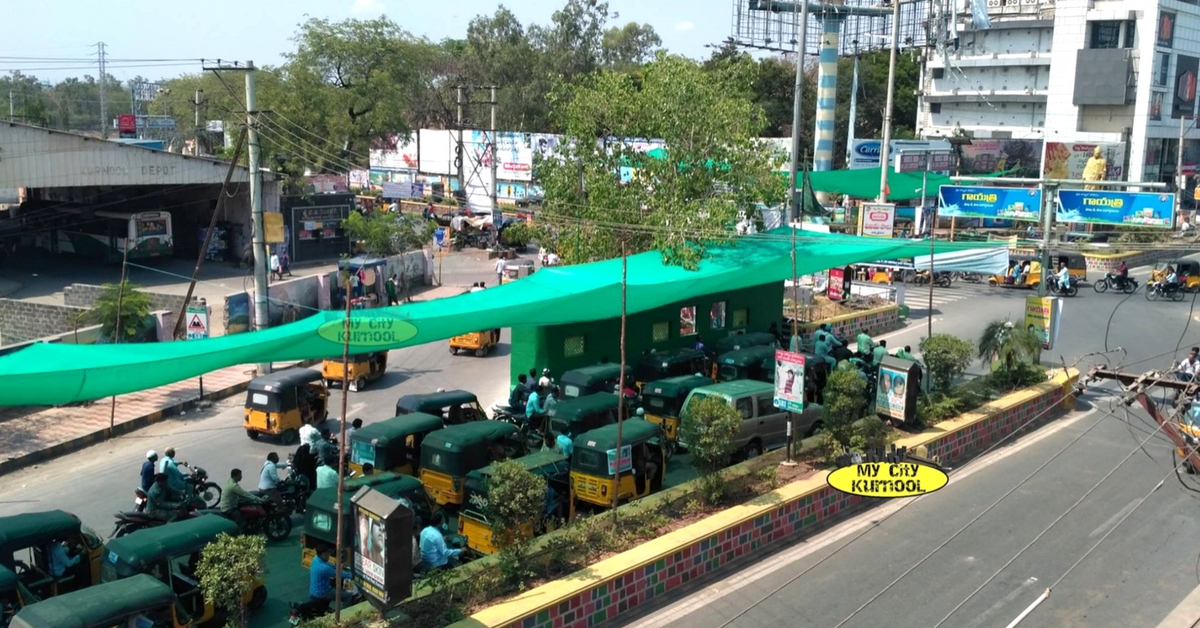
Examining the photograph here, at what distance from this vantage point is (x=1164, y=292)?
115 ft

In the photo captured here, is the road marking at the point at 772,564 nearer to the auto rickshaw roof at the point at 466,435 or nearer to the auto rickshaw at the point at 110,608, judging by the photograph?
the auto rickshaw roof at the point at 466,435

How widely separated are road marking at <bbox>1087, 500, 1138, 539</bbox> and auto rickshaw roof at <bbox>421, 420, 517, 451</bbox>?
27.8 ft

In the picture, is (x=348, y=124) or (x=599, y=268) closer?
(x=599, y=268)

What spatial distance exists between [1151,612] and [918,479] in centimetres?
433

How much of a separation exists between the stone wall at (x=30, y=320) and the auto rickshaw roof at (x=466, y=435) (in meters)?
13.6

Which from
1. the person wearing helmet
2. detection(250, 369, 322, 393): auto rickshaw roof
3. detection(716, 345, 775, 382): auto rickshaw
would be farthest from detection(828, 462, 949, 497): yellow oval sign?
detection(250, 369, 322, 393): auto rickshaw roof

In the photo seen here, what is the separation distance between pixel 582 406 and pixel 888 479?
22.8ft

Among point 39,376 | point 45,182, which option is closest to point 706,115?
point 39,376

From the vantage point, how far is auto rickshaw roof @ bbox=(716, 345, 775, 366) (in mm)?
20438

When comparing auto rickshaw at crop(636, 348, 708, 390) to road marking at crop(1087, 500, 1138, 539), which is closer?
road marking at crop(1087, 500, 1138, 539)

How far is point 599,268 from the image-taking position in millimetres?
21000

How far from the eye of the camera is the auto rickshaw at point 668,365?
20.3m

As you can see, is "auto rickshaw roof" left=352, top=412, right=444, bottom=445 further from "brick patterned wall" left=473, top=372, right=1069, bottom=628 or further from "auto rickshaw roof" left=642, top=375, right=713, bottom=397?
"brick patterned wall" left=473, top=372, right=1069, bottom=628

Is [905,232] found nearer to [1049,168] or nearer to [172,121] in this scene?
[1049,168]
